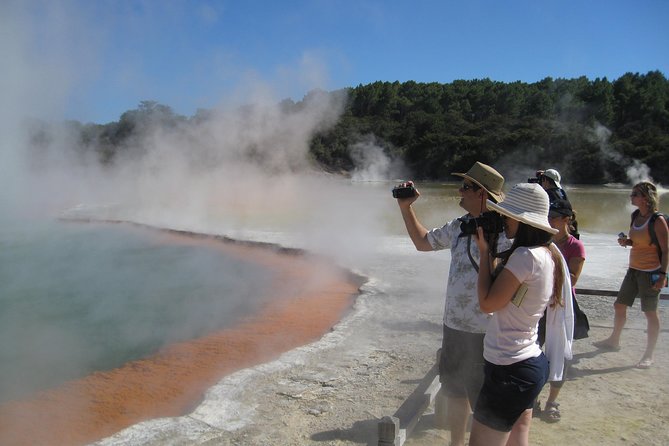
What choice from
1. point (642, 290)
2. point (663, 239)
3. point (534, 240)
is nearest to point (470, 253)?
point (534, 240)

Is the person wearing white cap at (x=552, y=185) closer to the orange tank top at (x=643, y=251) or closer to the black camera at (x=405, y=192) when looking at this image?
the orange tank top at (x=643, y=251)

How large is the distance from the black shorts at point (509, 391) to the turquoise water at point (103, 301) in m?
4.61

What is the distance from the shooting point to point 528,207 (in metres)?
2.29

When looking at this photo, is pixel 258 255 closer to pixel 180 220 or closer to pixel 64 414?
pixel 180 220

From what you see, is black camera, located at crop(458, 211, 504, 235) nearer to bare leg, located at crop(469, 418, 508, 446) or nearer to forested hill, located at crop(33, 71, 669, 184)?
bare leg, located at crop(469, 418, 508, 446)

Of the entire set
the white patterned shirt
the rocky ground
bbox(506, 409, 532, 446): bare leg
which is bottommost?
the rocky ground

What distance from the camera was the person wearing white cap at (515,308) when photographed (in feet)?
7.16

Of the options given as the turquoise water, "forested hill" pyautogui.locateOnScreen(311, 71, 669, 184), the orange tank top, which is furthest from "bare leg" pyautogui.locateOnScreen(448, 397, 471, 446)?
"forested hill" pyautogui.locateOnScreen(311, 71, 669, 184)

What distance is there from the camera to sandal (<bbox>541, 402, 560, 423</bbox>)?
138 inches

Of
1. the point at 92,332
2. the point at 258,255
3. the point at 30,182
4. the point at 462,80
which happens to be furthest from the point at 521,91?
the point at 92,332

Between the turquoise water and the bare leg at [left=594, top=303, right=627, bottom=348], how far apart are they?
4414mm

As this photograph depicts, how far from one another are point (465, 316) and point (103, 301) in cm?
705

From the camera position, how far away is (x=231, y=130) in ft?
53.3

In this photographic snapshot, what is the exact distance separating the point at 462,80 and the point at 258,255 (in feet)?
230
